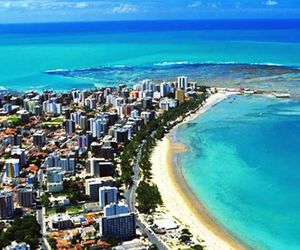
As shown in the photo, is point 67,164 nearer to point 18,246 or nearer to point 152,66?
point 18,246

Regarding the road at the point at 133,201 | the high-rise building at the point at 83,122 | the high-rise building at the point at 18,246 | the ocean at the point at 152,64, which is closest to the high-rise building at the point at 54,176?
the road at the point at 133,201

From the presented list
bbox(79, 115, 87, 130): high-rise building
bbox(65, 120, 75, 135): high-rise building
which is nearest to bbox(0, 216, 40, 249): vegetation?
bbox(65, 120, 75, 135): high-rise building

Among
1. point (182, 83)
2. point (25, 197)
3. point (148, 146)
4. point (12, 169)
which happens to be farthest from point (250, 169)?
point (182, 83)

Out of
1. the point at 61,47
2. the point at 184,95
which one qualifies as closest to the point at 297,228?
the point at 184,95

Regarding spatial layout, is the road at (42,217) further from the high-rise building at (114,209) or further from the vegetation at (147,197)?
the vegetation at (147,197)

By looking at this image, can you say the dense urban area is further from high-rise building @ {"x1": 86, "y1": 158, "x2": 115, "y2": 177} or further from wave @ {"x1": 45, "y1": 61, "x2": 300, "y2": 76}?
wave @ {"x1": 45, "y1": 61, "x2": 300, "y2": 76}
